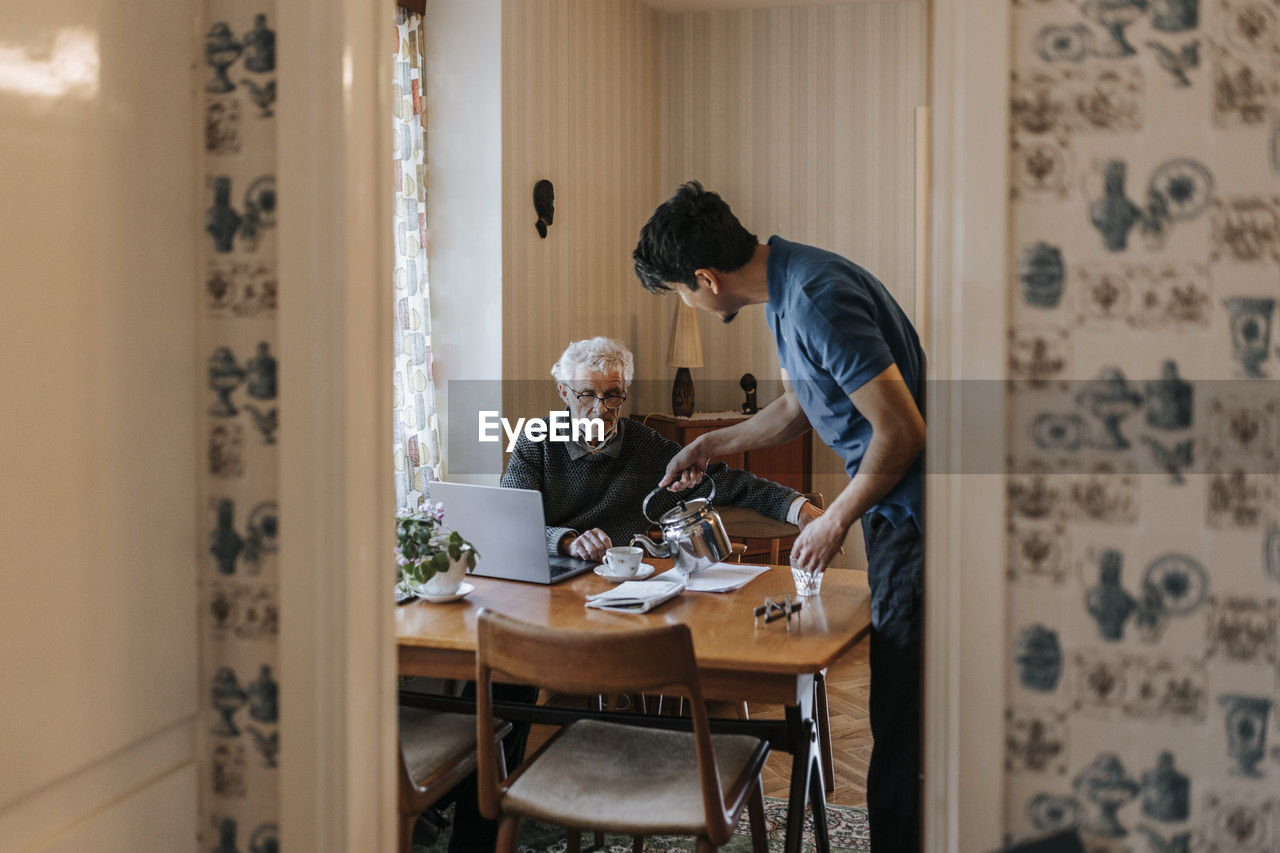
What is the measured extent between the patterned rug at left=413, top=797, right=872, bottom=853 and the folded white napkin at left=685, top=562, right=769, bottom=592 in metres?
0.71

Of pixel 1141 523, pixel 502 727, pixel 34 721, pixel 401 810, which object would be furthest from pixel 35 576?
pixel 502 727

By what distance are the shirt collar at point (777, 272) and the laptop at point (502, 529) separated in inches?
28.5

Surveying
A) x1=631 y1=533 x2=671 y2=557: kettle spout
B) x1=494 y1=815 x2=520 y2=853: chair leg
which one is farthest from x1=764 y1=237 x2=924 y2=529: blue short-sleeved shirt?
x1=494 y1=815 x2=520 y2=853: chair leg

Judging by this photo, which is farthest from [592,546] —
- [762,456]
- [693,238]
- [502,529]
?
[762,456]

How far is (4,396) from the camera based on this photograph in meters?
0.89

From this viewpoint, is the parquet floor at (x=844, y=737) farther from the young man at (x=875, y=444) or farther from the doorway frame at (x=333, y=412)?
the doorway frame at (x=333, y=412)

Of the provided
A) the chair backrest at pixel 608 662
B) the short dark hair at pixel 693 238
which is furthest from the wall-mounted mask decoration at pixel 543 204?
the chair backrest at pixel 608 662

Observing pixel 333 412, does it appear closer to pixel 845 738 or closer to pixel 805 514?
pixel 805 514

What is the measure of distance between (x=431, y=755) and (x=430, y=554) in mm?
430

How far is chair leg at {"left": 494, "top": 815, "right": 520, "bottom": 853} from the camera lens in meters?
1.92

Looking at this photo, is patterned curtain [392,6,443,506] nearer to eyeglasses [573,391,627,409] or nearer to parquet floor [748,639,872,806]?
eyeglasses [573,391,627,409]

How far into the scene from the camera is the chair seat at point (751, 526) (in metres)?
4.03

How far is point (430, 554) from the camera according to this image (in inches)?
88.8

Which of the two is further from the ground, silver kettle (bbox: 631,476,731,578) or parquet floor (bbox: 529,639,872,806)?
silver kettle (bbox: 631,476,731,578)
